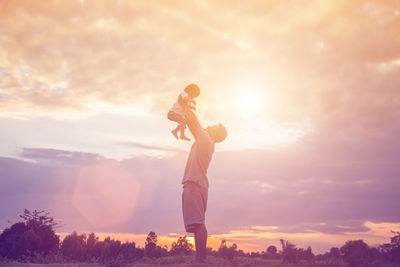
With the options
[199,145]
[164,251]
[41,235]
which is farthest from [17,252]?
[199,145]

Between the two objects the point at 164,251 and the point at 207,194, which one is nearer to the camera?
the point at 207,194

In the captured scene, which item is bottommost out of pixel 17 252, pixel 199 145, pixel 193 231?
pixel 17 252

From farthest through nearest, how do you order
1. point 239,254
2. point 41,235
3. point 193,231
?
1. point 239,254
2. point 41,235
3. point 193,231

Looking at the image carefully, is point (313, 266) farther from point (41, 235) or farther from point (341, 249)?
point (41, 235)

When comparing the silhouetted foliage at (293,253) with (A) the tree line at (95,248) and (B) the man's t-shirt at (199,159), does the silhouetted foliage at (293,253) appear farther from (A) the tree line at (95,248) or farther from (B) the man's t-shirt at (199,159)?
(B) the man's t-shirt at (199,159)

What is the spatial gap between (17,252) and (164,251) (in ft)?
28.4

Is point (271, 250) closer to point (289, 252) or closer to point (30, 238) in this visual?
point (289, 252)

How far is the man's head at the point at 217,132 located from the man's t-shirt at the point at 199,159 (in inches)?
28.6

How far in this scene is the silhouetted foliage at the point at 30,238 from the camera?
865 inches

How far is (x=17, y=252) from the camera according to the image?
70.7ft

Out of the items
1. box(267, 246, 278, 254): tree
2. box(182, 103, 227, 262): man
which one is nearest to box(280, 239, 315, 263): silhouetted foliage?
box(267, 246, 278, 254): tree

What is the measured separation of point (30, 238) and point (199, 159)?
50.6 ft

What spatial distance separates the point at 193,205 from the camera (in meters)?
11.9

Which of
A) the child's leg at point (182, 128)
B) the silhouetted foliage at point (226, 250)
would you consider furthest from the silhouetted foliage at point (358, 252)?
the child's leg at point (182, 128)
